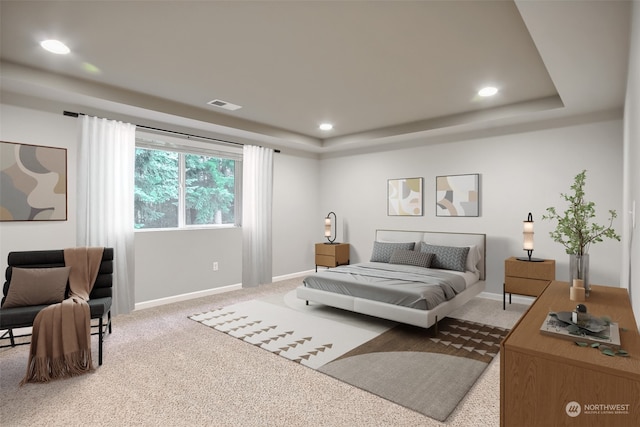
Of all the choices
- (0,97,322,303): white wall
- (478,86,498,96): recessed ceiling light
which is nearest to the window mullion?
(0,97,322,303): white wall

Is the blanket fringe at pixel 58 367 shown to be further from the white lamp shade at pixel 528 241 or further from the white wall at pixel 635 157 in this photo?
the white lamp shade at pixel 528 241

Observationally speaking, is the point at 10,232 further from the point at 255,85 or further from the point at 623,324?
the point at 623,324

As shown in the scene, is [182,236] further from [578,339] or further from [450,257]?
[578,339]

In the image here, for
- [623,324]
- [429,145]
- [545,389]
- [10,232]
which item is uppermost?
[429,145]

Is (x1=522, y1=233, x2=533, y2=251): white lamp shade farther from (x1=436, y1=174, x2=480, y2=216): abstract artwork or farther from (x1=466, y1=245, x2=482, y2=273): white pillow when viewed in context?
(x1=436, y1=174, x2=480, y2=216): abstract artwork

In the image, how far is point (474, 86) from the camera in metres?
3.63

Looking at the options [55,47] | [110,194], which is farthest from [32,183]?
[55,47]

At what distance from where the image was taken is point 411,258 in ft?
15.7

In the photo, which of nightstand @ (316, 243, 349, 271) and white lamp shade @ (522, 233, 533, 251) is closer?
white lamp shade @ (522, 233, 533, 251)

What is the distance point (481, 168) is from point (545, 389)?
4151 millimetres

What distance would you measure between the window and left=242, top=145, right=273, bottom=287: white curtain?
23cm

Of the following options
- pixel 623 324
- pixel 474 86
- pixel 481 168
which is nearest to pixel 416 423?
pixel 623 324

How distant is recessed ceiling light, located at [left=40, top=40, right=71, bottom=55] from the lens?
2.71 metres

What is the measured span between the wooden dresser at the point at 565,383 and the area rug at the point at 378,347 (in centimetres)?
93
